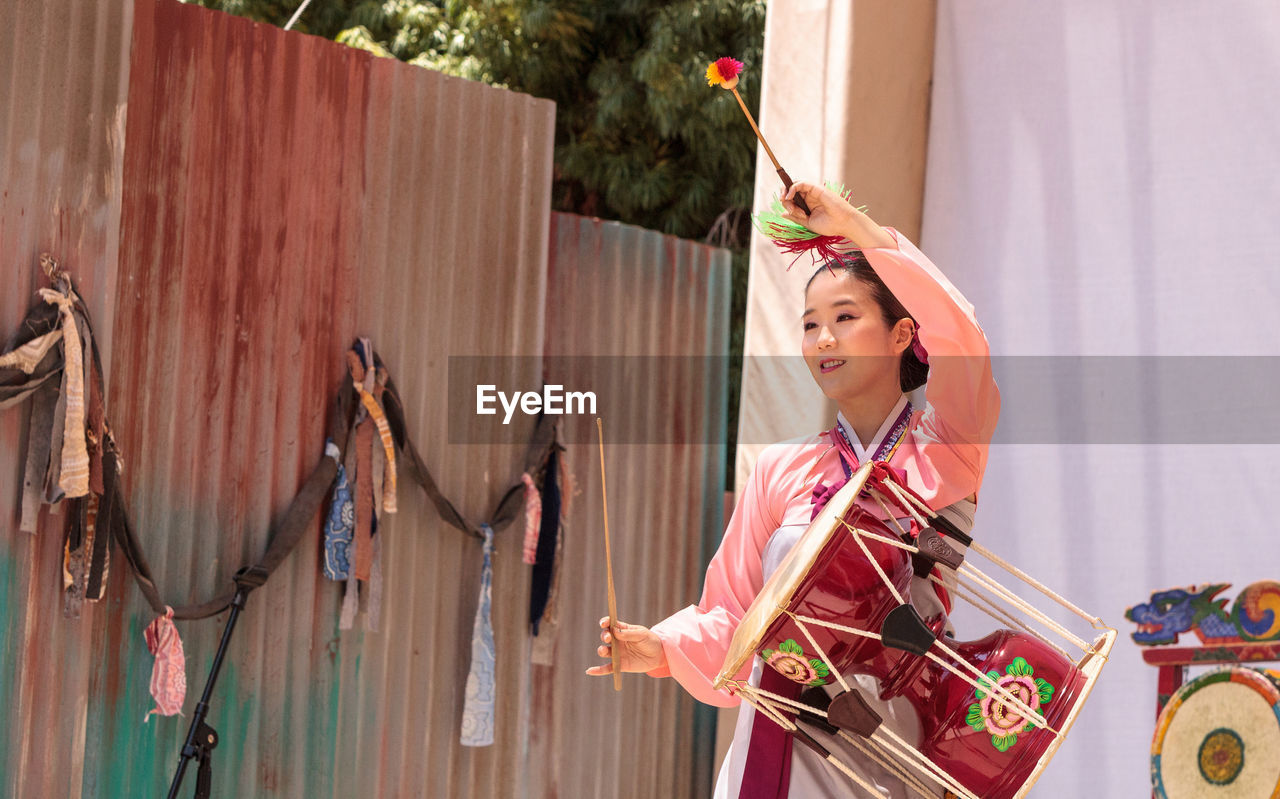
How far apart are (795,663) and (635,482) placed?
2934mm

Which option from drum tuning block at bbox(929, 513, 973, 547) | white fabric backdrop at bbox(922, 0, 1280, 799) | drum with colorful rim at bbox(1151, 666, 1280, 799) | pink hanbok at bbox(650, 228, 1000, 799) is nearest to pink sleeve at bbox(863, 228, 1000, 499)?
pink hanbok at bbox(650, 228, 1000, 799)

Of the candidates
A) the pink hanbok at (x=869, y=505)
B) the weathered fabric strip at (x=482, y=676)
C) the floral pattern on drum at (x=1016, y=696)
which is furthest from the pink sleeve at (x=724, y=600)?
the weathered fabric strip at (x=482, y=676)

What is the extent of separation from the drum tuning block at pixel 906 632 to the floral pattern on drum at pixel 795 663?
0.13 meters

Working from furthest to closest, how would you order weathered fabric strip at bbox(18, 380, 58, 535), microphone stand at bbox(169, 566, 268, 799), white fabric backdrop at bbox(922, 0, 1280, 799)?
white fabric backdrop at bbox(922, 0, 1280, 799) → microphone stand at bbox(169, 566, 268, 799) → weathered fabric strip at bbox(18, 380, 58, 535)

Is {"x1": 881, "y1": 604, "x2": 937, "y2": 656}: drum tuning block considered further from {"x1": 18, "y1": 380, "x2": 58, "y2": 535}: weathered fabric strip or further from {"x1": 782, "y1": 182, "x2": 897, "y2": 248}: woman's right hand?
{"x1": 18, "y1": 380, "x2": 58, "y2": 535}: weathered fabric strip

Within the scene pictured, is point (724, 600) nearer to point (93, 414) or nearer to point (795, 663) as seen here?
point (795, 663)

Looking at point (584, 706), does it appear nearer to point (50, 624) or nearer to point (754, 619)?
point (50, 624)

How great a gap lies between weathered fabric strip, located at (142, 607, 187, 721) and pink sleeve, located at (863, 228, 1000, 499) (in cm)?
205

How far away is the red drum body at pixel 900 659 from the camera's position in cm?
206

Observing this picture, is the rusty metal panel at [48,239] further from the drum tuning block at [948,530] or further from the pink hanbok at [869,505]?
the drum tuning block at [948,530]

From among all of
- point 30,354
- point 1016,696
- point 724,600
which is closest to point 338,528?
point 30,354

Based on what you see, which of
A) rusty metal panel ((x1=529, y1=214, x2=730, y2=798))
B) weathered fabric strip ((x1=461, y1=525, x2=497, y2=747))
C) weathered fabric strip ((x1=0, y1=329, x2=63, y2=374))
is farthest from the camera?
rusty metal panel ((x1=529, y1=214, x2=730, y2=798))

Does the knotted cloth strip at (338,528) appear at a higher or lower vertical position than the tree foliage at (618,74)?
lower

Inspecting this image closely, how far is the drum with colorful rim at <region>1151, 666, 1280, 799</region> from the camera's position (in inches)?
105
